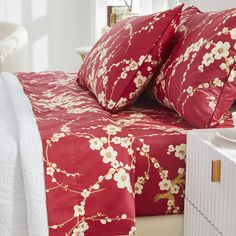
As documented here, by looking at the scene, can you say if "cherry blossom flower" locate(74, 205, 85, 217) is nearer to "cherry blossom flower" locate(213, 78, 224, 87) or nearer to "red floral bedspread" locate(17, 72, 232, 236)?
"red floral bedspread" locate(17, 72, 232, 236)

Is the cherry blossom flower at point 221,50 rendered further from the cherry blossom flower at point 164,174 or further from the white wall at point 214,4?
the white wall at point 214,4

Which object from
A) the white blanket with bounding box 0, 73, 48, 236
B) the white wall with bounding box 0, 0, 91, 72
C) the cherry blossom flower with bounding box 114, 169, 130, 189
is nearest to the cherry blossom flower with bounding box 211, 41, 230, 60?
the cherry blossom flower with bounding box 114, 169, 130, 189

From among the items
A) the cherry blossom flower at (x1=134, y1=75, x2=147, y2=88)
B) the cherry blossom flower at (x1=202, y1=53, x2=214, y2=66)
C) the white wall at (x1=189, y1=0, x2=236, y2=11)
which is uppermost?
the white wall at (x1=189, y1=0, x2=236, y2=11)

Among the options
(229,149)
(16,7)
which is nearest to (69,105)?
(229,149)

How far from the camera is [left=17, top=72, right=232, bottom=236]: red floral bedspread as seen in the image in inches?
50.6

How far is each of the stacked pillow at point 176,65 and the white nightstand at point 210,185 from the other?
13cm

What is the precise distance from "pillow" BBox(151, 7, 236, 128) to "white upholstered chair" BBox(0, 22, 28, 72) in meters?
2.12

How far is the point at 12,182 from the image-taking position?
123 cm

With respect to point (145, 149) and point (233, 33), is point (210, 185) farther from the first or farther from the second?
point (233, 33)

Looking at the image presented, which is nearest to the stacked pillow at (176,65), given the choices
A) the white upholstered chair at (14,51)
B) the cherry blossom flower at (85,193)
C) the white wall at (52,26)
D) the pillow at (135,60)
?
the pillow at (135,60)

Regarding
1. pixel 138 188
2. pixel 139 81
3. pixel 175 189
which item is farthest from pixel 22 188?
pixel 139 81

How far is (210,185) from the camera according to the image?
1217mm

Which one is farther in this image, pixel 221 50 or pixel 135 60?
pixel 135 60

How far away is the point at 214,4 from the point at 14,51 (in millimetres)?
1684
